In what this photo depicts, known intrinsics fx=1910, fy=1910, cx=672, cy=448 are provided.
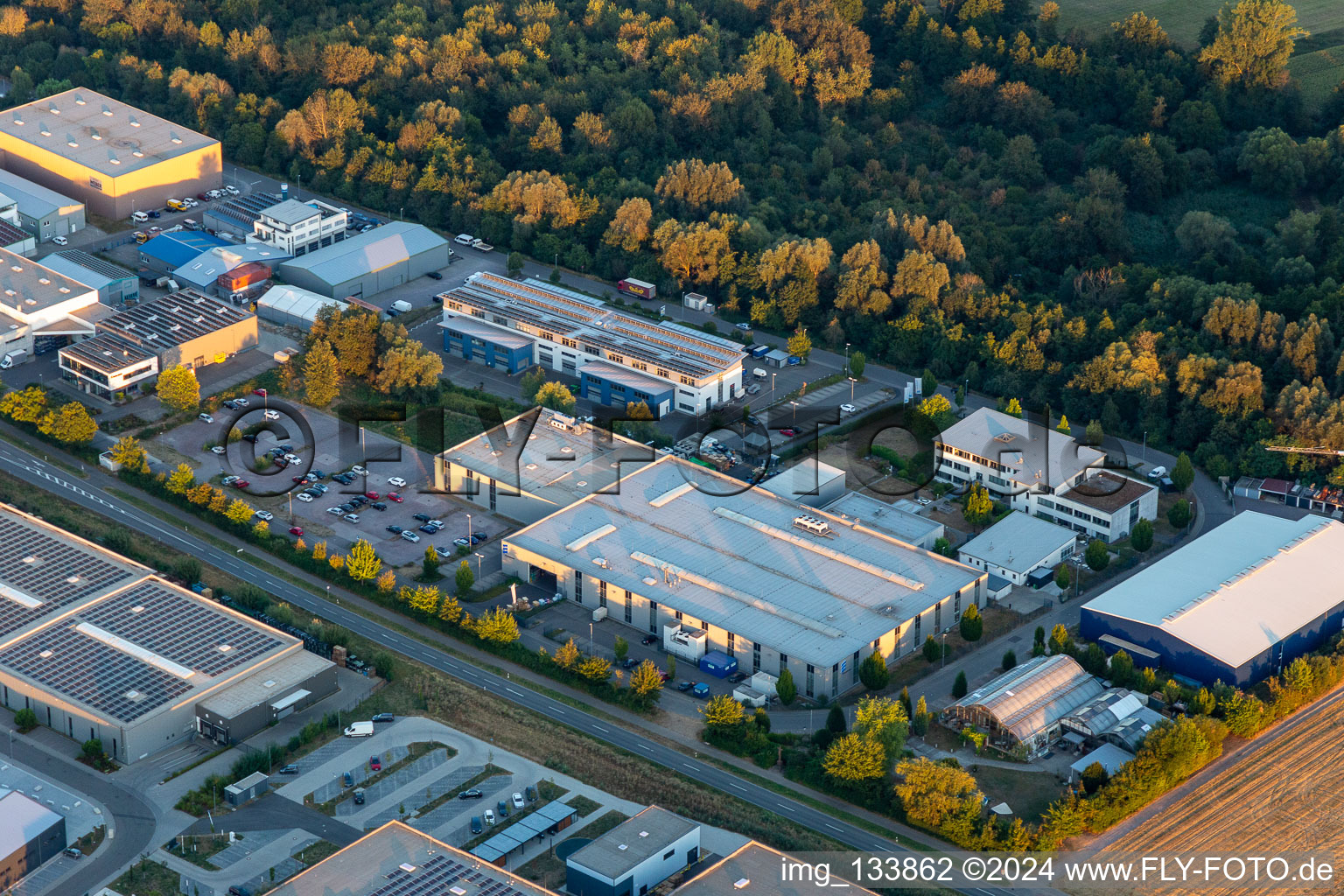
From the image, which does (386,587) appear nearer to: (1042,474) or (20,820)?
(20,820)

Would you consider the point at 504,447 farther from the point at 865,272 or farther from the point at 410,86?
the point at 410,86

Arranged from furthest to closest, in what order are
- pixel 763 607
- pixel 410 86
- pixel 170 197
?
1. pixel 410 86
2. pixel 170 197
3. pixel 763 607

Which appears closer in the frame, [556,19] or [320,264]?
[320,264]

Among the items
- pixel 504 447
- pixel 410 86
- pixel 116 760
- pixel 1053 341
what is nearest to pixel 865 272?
pixel 1053 341

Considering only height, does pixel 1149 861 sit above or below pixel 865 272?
below

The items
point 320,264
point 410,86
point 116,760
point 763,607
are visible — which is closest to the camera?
point 116,760

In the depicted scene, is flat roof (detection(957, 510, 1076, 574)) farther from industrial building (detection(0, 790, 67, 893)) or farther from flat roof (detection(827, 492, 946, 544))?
industrial building (detection(0, 790, 67, 893))

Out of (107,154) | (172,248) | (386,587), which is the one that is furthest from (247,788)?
(107,154)
